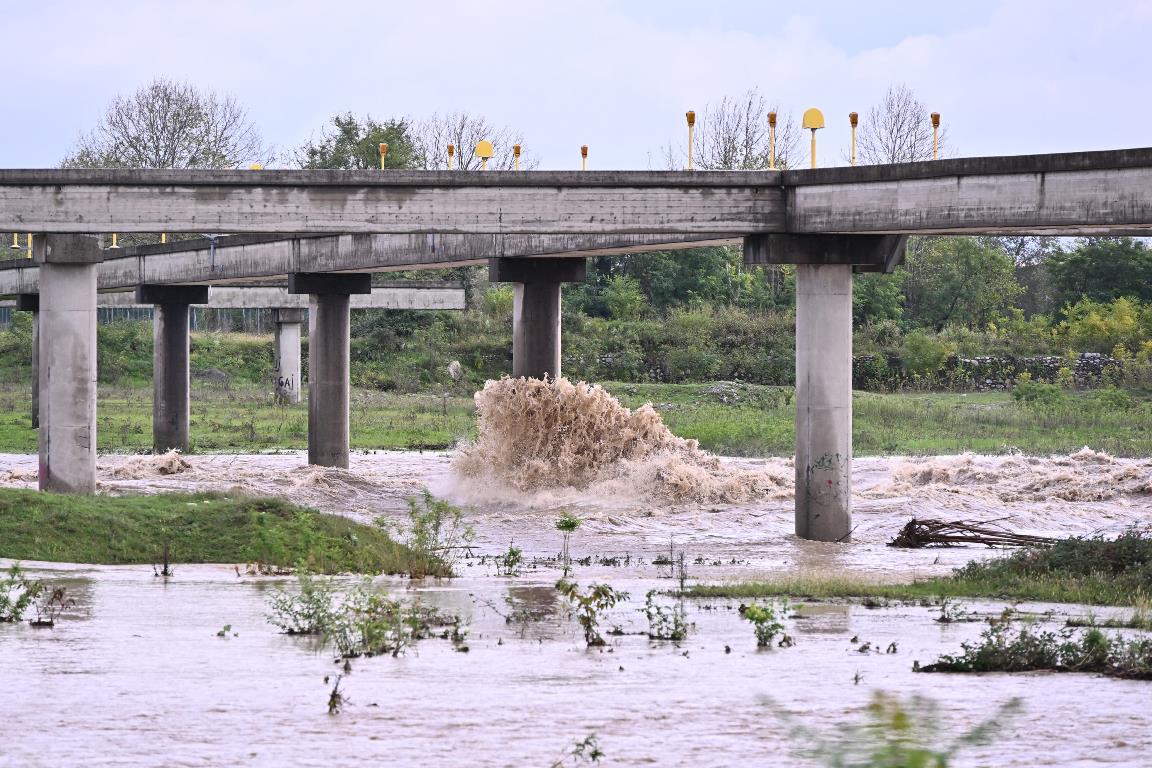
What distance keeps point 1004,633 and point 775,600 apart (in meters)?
3.32

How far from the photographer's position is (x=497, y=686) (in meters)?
11.1

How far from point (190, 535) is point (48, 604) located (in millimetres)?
4786

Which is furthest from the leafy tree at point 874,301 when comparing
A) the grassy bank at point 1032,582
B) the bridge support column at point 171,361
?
the grassy bank at point 1032,582

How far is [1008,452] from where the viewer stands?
122ft

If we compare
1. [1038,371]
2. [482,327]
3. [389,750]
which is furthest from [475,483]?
[482,327]

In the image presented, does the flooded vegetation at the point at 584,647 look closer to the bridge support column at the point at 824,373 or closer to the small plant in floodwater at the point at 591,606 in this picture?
Result: the small plant in floodwater at the point at 591,606

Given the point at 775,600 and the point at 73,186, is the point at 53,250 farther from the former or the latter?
the point at 775,600

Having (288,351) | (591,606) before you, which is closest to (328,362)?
(591,606)

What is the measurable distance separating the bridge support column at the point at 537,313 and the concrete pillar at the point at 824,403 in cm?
842

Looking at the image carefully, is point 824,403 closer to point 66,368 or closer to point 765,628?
point 765,628

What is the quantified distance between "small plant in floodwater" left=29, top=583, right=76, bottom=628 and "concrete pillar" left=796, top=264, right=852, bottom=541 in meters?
11.0

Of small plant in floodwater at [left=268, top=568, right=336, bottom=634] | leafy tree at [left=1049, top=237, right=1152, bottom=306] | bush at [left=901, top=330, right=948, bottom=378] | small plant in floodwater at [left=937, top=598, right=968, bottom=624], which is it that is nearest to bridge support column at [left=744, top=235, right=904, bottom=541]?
small plant in floodwater at [left=937, top=598, right=968, bottom=624]

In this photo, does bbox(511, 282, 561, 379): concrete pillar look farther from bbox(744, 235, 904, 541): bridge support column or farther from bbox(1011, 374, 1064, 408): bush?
bbox(1011, 374, 1064, 408): bush

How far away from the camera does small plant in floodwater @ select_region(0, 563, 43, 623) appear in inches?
542
